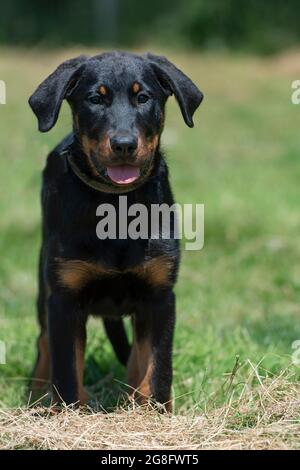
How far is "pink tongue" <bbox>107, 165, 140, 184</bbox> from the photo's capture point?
3.93 metres

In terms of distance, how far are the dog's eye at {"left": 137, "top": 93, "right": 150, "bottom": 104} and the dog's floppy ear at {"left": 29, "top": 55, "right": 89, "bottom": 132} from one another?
1.04 ft

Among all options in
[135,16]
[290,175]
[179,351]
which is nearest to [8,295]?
[179,351]

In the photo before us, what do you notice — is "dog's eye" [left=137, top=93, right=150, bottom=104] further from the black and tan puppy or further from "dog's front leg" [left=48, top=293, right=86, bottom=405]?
"dog's front leg" [left=48, top=293, right=86, bottom=405]

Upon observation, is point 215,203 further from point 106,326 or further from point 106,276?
point 106,276

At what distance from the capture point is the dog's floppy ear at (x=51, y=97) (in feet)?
13.2

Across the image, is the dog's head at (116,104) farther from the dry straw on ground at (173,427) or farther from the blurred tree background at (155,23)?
the blurred tree background at (155,23)

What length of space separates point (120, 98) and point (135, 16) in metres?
27.8

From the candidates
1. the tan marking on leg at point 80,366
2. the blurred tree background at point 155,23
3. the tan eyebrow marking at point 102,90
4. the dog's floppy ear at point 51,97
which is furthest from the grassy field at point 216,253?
the blurred tree background at point 155,23

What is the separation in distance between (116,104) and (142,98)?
134 millimetres

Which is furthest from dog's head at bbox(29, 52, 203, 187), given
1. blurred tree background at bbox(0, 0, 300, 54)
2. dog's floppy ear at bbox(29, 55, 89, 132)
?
blurred tree background at bbox(0, 0, 300, 54)

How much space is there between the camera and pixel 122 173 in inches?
155

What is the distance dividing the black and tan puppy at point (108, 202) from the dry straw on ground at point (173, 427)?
41 cm

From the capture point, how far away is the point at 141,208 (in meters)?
4.18

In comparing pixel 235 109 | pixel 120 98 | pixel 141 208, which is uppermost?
pixel 235 109
